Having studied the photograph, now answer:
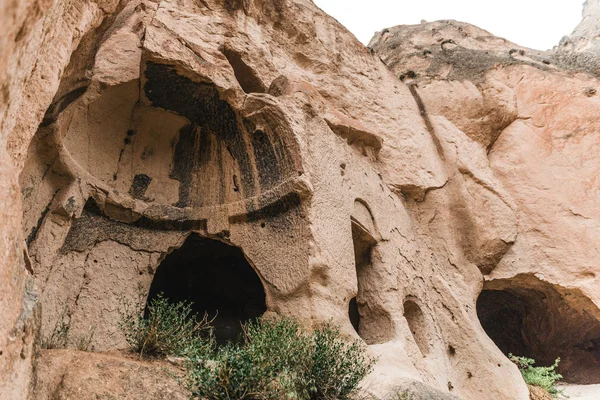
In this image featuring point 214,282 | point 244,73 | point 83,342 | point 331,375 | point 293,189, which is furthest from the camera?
point 214,282

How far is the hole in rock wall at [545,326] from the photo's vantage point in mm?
8211

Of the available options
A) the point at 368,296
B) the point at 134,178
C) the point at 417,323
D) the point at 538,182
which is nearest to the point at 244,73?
the point at 134,178

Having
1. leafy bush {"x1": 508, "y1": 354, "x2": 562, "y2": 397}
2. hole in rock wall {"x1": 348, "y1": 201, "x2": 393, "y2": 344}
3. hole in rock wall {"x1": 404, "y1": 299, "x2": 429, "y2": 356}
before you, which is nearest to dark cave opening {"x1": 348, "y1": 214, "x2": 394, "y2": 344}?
hole in rock wall {"x1": 348, "y1": 201, "x2": 393, "y2": 344}

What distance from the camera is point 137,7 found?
670 cm

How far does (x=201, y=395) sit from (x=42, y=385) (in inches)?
36.4

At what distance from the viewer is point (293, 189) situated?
18.7 ft

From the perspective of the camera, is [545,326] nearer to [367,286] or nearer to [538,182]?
[538,182]

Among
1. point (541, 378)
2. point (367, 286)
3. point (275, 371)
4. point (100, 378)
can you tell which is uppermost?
point (541, 378)

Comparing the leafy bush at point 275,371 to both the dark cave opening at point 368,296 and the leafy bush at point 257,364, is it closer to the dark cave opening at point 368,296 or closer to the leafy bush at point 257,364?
the leafy bush at point 257,364

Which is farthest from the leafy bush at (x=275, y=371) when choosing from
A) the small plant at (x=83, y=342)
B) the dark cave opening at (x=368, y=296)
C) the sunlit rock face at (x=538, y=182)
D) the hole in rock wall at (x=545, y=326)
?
the hole in rock wall at (x=545, y=326)

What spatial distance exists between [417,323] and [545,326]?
3.18 meters

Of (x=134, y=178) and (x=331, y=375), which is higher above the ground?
(x=331, y=375)

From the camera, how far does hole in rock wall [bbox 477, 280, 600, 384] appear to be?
821cm

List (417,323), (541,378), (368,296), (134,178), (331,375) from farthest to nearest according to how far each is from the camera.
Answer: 1. (541,378)
2. (417,323)
3. (134,178)
4. (368,296)
5. (331,375)
